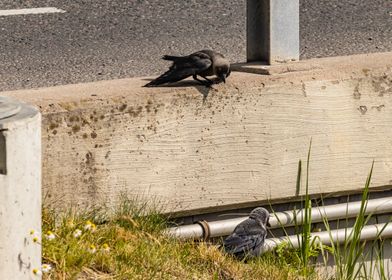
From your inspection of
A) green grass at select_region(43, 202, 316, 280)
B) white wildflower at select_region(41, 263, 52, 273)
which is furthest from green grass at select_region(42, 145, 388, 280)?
white wildflower at select_region(41, 263, 52, 273)

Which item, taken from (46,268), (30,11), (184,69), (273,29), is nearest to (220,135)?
(184,69)

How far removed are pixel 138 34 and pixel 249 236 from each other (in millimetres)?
2513

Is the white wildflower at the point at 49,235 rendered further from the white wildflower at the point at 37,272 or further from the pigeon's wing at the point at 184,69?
the pigeon's wing at the point at 184,69

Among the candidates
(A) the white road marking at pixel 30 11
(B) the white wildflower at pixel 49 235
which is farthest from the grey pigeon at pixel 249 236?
(A) the white road marking at pixel 30 11

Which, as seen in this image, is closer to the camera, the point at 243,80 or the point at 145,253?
the point at 145,253

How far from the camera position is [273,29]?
4.85 meters

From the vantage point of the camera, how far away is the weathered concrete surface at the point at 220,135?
169 inches

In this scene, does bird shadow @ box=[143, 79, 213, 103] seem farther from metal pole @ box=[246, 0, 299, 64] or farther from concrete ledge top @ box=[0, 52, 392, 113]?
metal pole @ box=[246, 0, 299, 64]

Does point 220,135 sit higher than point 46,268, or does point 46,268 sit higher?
point 220,135

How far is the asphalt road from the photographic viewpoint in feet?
19.5

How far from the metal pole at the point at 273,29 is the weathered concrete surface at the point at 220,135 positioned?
113mm

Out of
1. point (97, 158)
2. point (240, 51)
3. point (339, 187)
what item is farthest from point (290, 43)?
point (240, 51)

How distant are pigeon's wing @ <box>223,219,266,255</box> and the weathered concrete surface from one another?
0.15 m

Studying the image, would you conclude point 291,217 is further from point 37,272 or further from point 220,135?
point 37,272
